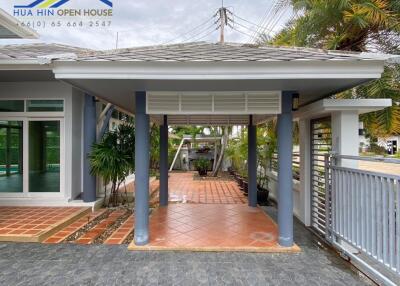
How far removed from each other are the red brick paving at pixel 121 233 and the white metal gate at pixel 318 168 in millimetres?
4524

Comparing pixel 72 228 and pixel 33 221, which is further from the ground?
pixel 33 221

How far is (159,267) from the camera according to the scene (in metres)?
4.24

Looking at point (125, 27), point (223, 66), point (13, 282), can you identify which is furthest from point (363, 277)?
point (125, 27)

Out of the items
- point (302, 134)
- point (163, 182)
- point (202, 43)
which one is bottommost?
point (163, 182)

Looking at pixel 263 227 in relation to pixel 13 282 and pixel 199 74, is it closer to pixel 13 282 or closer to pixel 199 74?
pixel 199 74

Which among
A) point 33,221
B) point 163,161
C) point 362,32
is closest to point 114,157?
point 163,161

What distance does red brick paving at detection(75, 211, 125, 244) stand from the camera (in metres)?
5.43

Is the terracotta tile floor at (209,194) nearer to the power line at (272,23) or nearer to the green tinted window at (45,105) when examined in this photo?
the green tinted window at (45,105)

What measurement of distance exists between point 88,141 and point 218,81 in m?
5.32

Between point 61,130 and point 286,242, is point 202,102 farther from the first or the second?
point 61,130

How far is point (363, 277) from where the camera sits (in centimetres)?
404

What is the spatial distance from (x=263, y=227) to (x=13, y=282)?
195 inches
